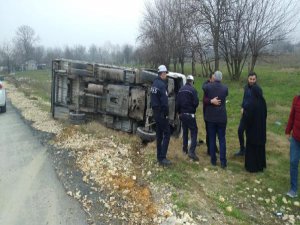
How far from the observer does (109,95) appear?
10.3m

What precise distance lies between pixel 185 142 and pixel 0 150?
180 inches

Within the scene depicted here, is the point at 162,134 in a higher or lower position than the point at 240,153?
higher

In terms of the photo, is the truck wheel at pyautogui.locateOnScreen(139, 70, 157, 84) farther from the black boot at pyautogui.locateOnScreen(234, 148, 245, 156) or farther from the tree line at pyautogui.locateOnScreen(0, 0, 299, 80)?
the tree line at pyautogui.locateOnScreen(0, 0, 299, 80)

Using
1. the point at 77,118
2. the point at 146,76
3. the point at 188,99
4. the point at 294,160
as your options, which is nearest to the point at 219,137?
the point at 188,99

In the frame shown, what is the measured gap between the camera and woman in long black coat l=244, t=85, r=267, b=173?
7.12 meters

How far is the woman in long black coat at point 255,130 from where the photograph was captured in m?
7.12

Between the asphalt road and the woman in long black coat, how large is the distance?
143 inches

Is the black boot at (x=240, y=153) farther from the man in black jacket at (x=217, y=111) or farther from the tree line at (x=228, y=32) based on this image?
the tree line at (x=228, y=32)

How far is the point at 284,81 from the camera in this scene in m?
22.7

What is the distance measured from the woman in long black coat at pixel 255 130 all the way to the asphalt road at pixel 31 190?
11.9 feet

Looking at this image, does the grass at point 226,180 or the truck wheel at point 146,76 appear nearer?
the grass at point 226,180

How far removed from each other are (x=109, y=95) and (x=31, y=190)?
458 centimetres

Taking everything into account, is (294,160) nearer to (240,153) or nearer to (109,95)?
(240,153)

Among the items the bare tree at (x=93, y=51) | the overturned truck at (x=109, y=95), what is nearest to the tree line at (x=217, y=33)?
the overturned truck at (x=109, y=95)
